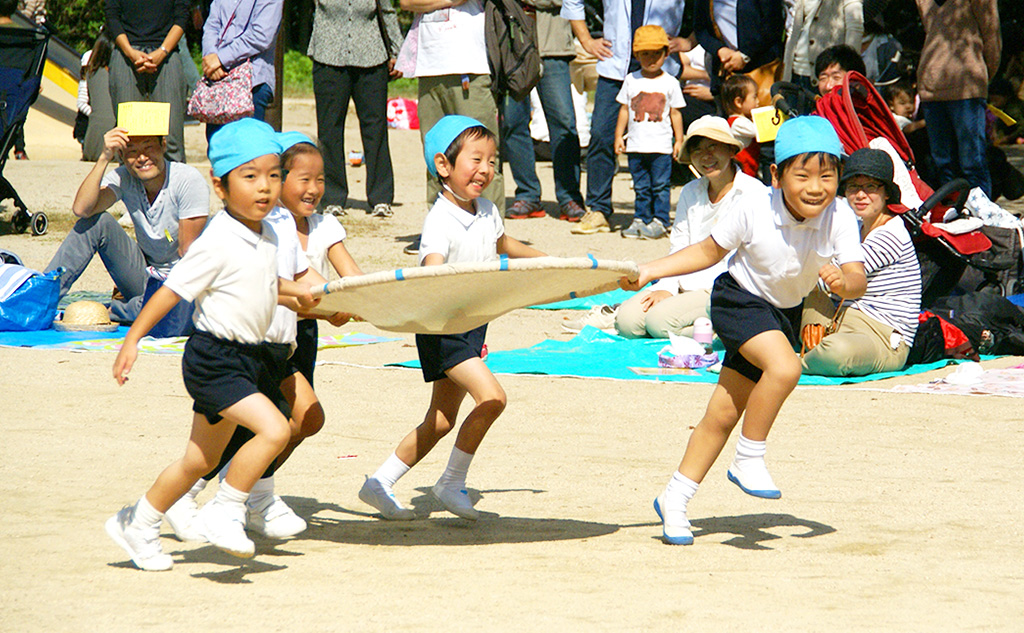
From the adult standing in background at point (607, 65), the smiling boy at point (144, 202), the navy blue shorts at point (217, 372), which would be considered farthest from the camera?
the adult standing in background at point (607, 65)

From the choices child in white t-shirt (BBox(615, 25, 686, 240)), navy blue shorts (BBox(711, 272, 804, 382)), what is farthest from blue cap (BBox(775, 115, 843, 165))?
child in white t-shirt (BBox(615, 25, 686, 240))

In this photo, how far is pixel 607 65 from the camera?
11.3m

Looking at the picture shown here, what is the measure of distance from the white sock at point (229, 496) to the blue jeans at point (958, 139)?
7.00 meters

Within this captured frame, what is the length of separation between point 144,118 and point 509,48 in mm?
3559

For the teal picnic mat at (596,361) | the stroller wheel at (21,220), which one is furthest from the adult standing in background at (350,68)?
the teal picnic mat at (596,361)

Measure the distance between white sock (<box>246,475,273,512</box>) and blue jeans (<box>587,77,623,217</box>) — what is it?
7661 mm

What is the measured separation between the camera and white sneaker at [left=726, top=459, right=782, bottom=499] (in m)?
4.11

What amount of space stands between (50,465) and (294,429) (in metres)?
1.39

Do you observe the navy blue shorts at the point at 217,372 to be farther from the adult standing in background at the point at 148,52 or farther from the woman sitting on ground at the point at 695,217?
the adult standing in background at the point at 148,52

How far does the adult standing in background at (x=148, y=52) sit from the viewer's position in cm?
1009

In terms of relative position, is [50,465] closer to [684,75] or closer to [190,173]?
[190,173]

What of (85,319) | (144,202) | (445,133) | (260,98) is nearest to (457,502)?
(445,133)

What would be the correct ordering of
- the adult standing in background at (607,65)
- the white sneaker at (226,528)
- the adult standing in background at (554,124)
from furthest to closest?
the adult standing in background at (554,124) < the adult standing in background at (607,65) < the white sneaker at (226,528)

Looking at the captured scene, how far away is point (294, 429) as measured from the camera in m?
4.29
